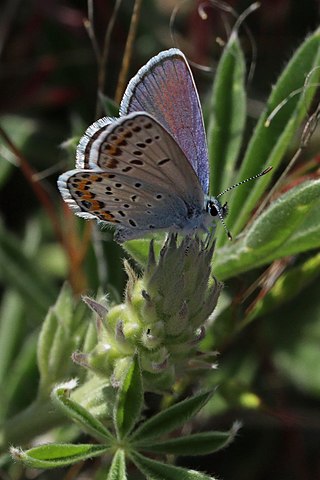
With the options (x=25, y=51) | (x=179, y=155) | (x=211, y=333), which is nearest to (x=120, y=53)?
(x=25, y=51)

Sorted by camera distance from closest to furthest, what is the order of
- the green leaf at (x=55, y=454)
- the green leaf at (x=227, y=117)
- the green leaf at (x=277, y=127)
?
1. the green leaf at (x=55, y=454)
2. the green leaf at (x=277, y=127)
3. the green leaf at (x=227, y=117)

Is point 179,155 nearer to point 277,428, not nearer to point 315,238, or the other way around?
point 315,238

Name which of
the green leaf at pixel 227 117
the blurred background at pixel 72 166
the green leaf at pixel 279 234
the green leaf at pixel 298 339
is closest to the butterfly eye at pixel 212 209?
the green leaf at pixel 279 234

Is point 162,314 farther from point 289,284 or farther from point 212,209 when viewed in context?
point 289,284

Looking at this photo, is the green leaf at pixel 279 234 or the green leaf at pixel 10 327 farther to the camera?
the green leaf at pixel 10 327

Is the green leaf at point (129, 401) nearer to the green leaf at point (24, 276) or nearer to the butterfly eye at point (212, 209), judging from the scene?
the butterfly eye at point (212, 209)
